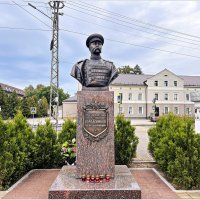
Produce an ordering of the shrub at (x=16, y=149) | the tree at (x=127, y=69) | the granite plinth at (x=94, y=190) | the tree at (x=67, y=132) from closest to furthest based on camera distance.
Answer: the granite plinth at (x=94, y=190) → the shrub at (x=16, y=149) → the tree at (x=67, y=132) → the tree at (x=127, y=69)

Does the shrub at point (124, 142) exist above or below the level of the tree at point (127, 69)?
below

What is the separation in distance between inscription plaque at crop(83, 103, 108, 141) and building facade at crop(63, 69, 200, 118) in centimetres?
4096

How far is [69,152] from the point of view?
296 inches

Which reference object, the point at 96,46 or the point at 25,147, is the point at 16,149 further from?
the point at 96,46

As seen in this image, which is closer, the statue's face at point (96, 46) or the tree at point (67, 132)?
the statue's face at point (96, 46)

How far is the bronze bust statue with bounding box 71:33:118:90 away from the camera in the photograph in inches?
236

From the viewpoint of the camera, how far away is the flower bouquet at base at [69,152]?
749cm

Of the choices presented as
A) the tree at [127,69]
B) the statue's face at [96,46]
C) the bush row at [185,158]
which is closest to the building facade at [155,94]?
the tree at [127,69]

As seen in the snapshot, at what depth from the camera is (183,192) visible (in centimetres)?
536

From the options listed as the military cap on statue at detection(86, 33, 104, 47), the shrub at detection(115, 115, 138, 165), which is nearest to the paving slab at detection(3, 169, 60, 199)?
the shrub at detection(115, 115, 138, 165)

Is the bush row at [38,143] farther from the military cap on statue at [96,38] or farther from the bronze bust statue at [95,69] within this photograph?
the military cap on statue at [96,38]

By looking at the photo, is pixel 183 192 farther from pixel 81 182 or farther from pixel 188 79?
pixel 188 79

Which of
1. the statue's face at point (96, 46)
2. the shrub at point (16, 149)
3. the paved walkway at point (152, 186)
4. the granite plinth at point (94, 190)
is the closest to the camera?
the granite plinth at point (94, 190)

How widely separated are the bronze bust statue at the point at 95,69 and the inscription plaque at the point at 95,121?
1.87ft
